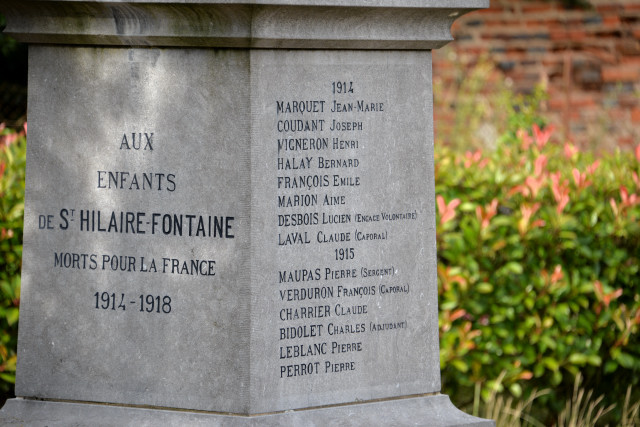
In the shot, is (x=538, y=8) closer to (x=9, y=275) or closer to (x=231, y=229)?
(x=9, y=275)

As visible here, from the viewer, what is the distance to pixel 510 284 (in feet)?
14.7

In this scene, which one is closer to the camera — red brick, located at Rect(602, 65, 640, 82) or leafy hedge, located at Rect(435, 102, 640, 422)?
leafy hedge, located at Rect(435, 102, 640, 422)

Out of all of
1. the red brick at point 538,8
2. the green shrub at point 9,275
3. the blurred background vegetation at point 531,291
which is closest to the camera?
the green shrub at point 9,275

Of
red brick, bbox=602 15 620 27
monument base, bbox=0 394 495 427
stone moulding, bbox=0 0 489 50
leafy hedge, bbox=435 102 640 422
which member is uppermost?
red brick, bbox=602 15 620 27

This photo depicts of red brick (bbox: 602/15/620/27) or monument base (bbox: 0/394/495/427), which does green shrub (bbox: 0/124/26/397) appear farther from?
red brick (bbox: 602/15/620/27)

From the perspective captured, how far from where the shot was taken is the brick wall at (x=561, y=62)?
336 inches

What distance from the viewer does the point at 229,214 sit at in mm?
2771

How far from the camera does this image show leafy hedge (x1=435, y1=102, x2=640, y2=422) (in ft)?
14.6

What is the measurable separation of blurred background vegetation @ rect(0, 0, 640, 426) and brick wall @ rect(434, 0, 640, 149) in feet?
12.9

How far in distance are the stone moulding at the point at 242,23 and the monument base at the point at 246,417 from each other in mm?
1133

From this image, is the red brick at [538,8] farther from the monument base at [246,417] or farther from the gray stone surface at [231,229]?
the monument base at [246,417]

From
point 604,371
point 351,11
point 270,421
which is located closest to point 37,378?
point 270,421

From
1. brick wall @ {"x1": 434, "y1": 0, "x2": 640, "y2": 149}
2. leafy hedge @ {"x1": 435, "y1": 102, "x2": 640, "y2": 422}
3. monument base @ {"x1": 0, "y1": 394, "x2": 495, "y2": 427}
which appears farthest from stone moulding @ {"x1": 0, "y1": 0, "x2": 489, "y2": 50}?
brick wall @ {"x1": 434, "y1": 0, "x2": 640, "y2": 149}

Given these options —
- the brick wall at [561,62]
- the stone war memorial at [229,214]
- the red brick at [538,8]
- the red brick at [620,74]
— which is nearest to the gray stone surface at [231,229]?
the stone war memorial at [229,214]
